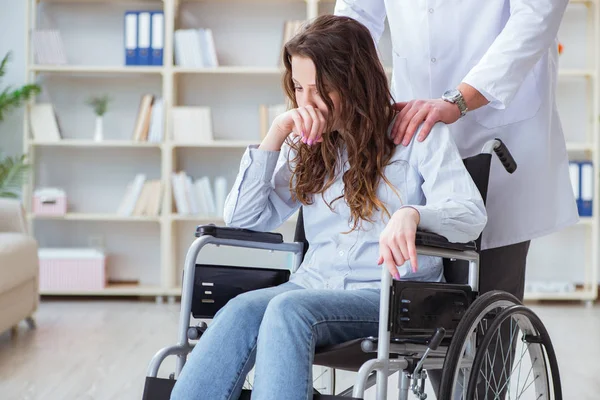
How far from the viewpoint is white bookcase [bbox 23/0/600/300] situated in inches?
196

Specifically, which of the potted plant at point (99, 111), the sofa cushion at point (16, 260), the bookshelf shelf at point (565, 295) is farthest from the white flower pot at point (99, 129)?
the bookshelf shelf at point (565, 295)

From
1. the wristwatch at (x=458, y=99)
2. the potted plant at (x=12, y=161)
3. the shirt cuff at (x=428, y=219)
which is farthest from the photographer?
the potted plant at (x=12, y=161)

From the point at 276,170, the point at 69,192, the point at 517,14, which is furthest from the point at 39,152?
the point at 517,14

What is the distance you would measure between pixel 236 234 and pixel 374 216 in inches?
10.7

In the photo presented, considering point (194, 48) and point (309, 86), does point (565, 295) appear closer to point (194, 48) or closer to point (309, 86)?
point (194, 48)

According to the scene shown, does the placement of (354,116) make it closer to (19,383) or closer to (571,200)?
(571,200)

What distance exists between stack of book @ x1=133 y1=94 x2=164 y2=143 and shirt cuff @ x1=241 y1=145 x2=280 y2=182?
3.09 meters

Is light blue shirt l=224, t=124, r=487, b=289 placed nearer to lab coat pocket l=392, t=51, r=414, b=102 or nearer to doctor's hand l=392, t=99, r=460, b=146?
doctor's hand l=392, t=99, r=460, b=146

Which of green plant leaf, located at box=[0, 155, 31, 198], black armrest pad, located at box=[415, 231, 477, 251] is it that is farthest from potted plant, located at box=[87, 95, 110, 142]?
black armrest pad, located at box=[415, 231, 477, 251]

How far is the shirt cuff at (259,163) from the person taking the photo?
1722 mm

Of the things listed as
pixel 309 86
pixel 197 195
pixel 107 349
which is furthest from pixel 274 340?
pixel 197 195

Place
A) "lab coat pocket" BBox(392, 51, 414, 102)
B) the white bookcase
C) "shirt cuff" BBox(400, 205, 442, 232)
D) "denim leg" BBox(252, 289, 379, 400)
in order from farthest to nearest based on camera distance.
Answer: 1. the white bookcase
2. "lab coat pocket" BBox(392, 51, 414, 102)
3. "shirt cuff" BBox(400, 205, 442, 232)
4. "denim leg" BBox(252, 289, 379, 400)

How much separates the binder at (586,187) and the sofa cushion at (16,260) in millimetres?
2861

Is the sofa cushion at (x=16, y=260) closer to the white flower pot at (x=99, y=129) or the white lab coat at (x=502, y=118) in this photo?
the white flower pot at (x=99, y=129)
